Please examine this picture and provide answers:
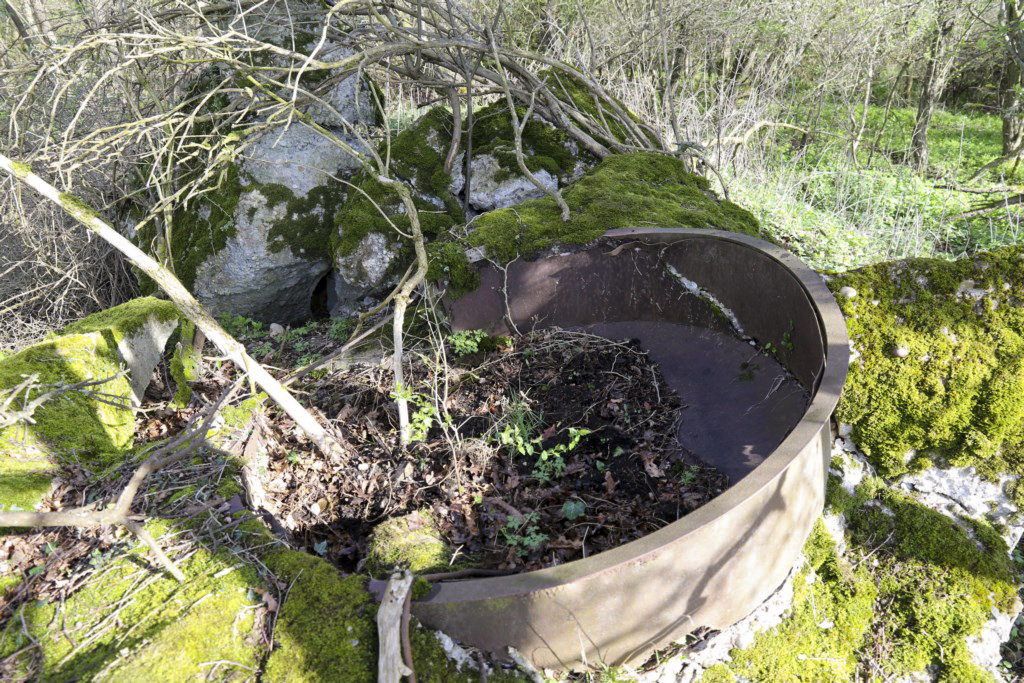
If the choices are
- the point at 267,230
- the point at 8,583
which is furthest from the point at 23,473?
the point at 267,230

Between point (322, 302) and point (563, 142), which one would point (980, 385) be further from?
point (322, 302)

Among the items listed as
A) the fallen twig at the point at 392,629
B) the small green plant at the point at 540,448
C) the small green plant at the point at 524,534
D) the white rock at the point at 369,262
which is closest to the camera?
the fallen twig at the point at 392,629

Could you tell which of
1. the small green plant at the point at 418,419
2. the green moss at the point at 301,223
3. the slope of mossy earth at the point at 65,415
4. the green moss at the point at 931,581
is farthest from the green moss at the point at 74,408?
the green moss at the point at 931,581

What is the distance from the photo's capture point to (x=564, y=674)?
1.76 m

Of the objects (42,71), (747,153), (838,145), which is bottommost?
(838,145)

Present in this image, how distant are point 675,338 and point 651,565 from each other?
2020 mm

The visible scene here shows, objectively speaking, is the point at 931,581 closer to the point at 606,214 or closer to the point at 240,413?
the point at 606,214

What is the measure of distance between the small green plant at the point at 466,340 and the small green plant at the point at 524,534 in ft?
4.01

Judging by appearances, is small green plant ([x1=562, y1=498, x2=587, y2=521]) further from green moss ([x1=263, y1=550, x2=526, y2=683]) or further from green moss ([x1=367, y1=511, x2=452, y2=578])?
green moss ([x1=263, y1=550, x2=526, y2=683])

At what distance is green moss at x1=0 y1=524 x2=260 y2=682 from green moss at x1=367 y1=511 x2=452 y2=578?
0.43 meters

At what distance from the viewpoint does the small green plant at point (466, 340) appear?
3502 mm

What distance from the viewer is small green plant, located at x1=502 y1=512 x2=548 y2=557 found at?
237cm

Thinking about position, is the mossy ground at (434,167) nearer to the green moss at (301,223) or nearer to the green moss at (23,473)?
the green moss at (301,223)

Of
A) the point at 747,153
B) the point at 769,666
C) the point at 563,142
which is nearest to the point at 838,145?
the point at 747,153
